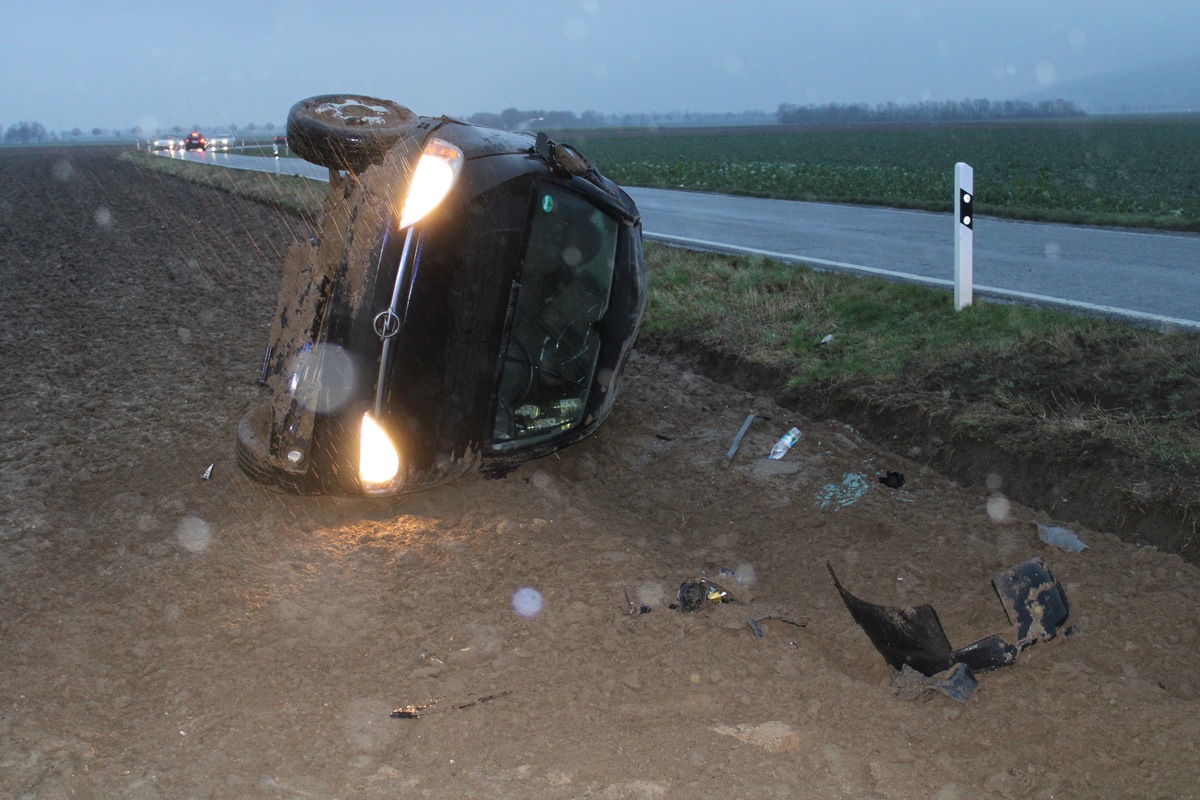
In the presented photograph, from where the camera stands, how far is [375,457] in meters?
4.46

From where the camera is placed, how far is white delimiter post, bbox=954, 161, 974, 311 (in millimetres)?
7680

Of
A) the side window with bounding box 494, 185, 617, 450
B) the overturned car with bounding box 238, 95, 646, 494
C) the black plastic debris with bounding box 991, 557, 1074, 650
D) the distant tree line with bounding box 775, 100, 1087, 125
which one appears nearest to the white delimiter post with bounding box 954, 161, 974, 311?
the side window with bounding box 494, 185, 617, 450

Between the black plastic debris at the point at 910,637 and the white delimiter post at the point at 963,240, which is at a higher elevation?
the white delimiter post at the point at 963,240

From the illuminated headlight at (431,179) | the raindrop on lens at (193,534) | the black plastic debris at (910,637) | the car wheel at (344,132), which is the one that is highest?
the car wheel at (344,132)

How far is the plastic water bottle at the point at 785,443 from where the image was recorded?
19.3 ft

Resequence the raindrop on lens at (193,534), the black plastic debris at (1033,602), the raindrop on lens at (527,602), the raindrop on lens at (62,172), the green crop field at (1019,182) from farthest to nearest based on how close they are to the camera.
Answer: the raindrop on lens at (62,172)
the green crop field at (1019,182)
the raindrop on lens at (193,534)
the raindrop on lens at (527,602)
the black plastic debris at (1033,602)

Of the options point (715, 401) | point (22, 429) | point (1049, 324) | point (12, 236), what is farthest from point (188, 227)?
point (1049, 324)

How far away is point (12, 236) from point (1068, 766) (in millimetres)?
17683

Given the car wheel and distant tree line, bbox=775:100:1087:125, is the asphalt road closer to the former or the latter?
the car wheel

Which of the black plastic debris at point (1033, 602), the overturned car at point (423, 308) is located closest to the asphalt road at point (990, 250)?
the black plastic debris at point (1033, 602)

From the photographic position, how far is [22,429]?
6.11m

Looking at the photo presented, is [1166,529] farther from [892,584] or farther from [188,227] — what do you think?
[188,227]

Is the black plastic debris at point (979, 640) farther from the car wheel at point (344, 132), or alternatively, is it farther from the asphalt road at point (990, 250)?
the asphalt road at point (990, 250)

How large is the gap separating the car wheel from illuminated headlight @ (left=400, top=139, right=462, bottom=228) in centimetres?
55
